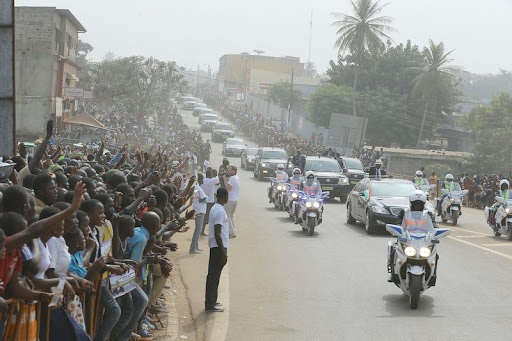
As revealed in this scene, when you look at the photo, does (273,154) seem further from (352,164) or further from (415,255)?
(415,255)

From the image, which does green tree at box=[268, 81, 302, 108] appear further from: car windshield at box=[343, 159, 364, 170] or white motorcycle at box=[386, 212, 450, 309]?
white motorcycle at box=[386, 212, 450, 309]

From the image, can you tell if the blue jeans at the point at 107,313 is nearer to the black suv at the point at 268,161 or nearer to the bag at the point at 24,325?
the bag at the point at 24,325

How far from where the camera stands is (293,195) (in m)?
25.3

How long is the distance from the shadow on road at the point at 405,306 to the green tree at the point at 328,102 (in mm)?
65854

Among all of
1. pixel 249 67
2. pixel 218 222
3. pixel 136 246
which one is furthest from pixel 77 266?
pixel 249 67

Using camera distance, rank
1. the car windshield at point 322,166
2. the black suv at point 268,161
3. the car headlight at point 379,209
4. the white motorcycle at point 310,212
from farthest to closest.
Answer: the black suv at point 268,161 < the car windshield at point 322,166 < the car headlight at point 379,209 < the white motorcycle at point 310,212

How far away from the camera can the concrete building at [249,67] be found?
519 feet

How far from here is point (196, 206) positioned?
18891 mm

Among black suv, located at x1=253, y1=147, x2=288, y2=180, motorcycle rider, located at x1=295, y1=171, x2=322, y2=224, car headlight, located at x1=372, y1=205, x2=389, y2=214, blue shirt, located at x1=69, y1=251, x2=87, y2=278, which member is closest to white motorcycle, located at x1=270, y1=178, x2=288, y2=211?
motorcycle rider, located at x1=295, y1=171, x2=322, y2=224

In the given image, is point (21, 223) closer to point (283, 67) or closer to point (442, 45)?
point (442, 45)

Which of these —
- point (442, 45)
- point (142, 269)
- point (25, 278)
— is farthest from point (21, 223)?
point (442, 45)

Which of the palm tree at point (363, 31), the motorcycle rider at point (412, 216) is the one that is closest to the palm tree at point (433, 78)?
the palm tree at point (363, 31)

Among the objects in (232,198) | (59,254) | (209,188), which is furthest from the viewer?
(232,198)

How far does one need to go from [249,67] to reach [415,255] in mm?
157254
